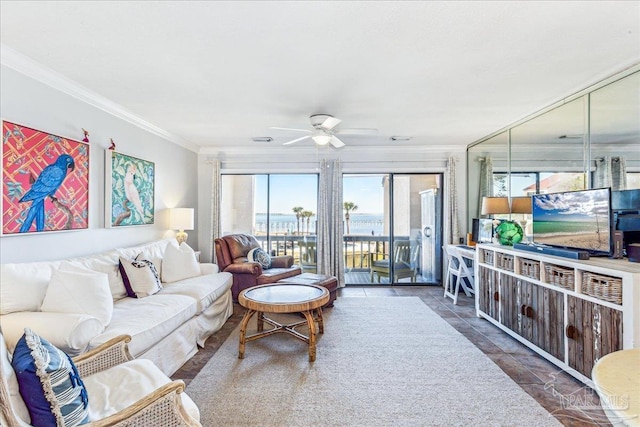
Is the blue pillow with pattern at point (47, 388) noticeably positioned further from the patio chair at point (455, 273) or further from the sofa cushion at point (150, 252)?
the patio chair at point (455, 273)

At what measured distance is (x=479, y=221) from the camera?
16.1 ft

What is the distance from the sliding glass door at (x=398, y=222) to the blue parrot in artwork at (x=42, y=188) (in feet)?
13.3

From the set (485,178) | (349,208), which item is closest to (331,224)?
(349,208)

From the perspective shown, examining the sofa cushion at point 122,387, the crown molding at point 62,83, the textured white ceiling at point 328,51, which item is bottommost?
the sofa cushion at point 122,387

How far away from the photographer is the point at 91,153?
3.19 metres

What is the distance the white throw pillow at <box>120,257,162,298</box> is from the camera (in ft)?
9.92

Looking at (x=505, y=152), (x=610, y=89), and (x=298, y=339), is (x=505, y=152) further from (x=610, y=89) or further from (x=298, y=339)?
(x=298, y=339)

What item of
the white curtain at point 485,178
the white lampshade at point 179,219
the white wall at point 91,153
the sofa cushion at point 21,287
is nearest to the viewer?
the sofa cushion at point 21,287

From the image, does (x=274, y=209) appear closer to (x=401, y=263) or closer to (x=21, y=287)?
(x=401, y=263)

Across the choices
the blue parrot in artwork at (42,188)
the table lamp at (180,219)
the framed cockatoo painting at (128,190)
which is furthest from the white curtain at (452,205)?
the blue parrot in artwork at (42,188)

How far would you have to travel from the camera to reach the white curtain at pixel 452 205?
5375 mm

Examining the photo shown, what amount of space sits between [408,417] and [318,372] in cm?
80

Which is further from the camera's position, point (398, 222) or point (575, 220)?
point (398, 222)

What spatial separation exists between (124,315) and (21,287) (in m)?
0.66
